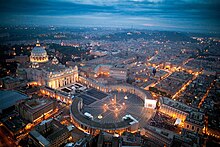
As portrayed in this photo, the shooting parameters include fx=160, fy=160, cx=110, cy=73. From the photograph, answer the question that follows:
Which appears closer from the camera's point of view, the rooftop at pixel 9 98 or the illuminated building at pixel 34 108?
the illuminated building at pixel 34 108

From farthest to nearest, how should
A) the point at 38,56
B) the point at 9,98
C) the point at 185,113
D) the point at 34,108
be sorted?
the point at 38,56 < the point at 9,98 < the point at 185,113 < the point at 34,108

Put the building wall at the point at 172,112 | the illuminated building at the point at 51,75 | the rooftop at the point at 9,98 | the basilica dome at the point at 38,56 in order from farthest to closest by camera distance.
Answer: the basilica dome at the point at 38,56 → the illuminated building at the point at 51,75 → the rooftop at the point at 9,98 → the building wall at the point at 172,112

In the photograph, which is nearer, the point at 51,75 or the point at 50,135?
the point at 50,135

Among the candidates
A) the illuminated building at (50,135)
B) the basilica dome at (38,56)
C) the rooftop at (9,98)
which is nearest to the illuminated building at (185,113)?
the illuminated building at (50,135)

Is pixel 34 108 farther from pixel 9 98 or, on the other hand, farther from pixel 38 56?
pixel 38 56

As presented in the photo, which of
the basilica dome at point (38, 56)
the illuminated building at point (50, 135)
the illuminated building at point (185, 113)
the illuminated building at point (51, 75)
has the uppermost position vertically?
the basilica dome at point (38, 56)

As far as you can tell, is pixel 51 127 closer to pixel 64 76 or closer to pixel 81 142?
pixel 81 142

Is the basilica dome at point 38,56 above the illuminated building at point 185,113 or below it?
above

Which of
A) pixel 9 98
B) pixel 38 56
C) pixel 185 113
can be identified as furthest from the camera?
pixel 38 56

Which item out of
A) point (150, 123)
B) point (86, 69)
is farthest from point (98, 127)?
point (86, 69)

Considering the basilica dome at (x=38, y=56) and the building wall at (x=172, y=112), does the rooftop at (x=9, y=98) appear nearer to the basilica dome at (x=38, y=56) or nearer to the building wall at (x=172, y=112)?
the basilica dome at (x=38, y=56)

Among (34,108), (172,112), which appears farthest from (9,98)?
(172,112)
